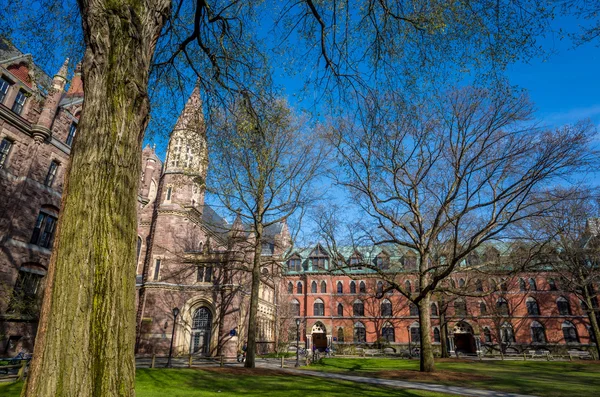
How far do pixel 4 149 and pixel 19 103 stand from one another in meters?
3.14

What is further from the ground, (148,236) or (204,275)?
(148,236)

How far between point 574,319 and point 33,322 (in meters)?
54.9

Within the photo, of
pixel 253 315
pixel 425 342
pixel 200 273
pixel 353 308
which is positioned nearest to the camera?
pixel 425 342

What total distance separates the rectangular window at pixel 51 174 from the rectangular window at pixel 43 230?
6.45 feet

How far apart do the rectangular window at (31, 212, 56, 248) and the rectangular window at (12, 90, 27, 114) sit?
627cm

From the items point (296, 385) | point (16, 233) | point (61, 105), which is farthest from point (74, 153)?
point (61, 105)

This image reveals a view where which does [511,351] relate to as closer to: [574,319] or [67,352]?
[574,319]

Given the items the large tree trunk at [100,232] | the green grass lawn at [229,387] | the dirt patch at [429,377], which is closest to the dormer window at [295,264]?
the dirt patch at [429,377]

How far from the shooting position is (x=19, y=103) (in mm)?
20422

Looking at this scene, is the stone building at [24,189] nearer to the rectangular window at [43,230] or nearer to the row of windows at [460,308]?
the rectangular window at [43,230]

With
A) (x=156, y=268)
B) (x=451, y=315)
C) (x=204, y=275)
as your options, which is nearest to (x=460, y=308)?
(x=451, y=315)

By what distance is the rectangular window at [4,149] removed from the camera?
19.1m

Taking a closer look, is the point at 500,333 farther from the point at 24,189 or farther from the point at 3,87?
the point at 3,87

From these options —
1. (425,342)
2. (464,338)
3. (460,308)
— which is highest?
(460,308)
